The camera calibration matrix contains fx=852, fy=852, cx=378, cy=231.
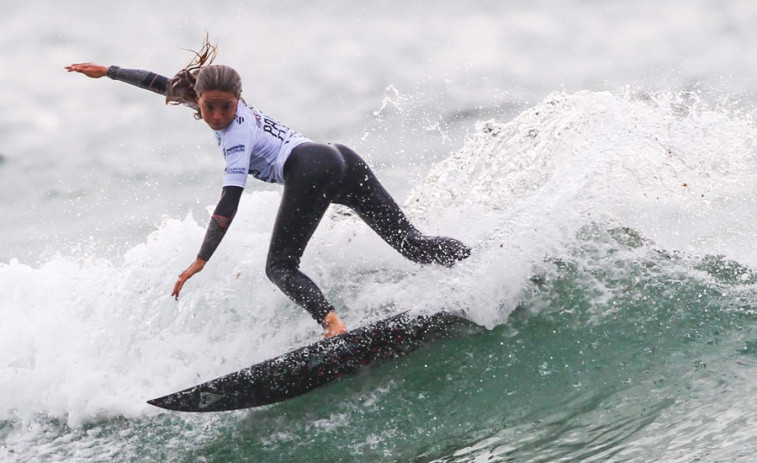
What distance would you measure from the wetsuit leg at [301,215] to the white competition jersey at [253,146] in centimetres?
9

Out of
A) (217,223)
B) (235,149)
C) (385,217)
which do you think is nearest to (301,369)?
(217,223)

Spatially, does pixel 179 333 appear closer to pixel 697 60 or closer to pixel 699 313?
pixel 699 313

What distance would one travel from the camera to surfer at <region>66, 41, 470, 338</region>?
5.24 m

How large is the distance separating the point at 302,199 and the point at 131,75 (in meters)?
1.51

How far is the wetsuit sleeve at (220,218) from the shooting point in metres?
5.24

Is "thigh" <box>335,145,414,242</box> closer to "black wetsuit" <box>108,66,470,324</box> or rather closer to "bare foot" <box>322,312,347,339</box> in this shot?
"black wetsuit" <box>108,66,470,324</box>

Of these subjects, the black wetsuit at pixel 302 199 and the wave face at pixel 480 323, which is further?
the black wetsuit at pixel 302 199

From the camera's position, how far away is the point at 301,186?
554 cm

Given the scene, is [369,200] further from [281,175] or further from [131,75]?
[131,75]

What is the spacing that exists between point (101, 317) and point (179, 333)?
72cm

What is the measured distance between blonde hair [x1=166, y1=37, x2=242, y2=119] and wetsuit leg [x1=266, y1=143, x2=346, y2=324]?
24.5 inches

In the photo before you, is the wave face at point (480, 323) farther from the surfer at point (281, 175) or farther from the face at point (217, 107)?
the face at point (217, 107)

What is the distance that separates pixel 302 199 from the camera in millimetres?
5555

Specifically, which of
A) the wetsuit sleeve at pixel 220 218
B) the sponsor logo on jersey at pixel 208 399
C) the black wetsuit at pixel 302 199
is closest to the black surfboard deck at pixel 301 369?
the sponsor logo on jersey at pixel 208 399
